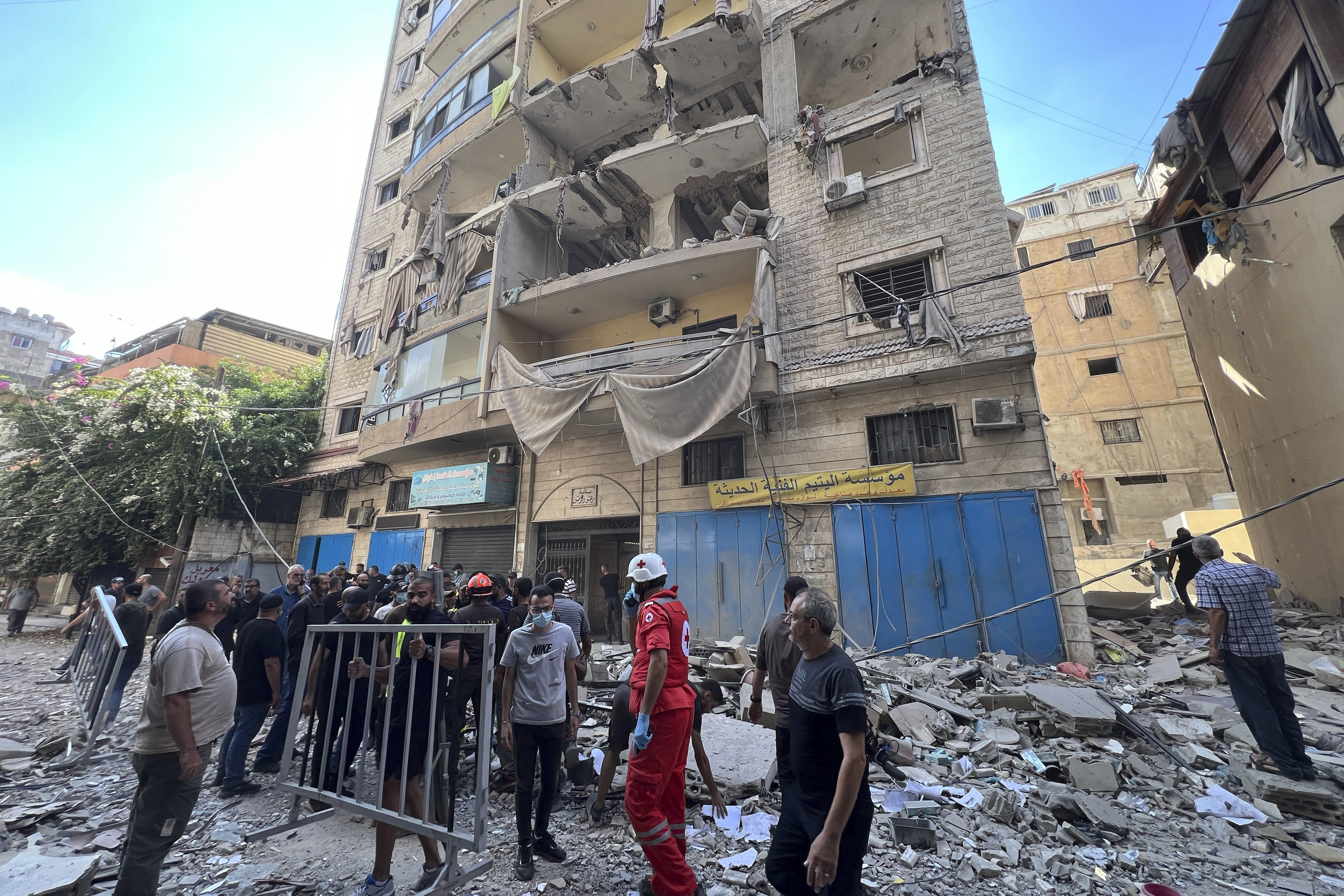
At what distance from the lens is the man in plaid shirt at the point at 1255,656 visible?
155 inches

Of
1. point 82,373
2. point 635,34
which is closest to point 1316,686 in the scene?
point 635,34

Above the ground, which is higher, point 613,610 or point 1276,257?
point 1276,257

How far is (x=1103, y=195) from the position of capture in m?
26.4

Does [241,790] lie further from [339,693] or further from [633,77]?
[633,77]

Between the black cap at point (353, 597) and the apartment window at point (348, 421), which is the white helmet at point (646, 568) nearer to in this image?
the black cap at point (353, 597)

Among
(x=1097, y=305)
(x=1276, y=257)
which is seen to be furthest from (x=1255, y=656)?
(x=1097, y=305)

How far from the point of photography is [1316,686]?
18.8 ft

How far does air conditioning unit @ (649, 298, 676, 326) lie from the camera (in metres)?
11.6

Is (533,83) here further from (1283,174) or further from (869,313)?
(1283,174)

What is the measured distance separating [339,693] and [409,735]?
4.13ft

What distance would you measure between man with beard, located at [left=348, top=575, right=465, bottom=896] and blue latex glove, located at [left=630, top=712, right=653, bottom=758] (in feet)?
3.66

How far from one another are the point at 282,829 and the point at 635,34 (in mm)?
17198

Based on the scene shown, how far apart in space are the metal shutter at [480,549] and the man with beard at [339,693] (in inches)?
298

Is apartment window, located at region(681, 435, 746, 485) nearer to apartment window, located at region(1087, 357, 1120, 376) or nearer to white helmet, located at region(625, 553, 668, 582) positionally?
white helmet, located at region(625, 553, 668, 582)
